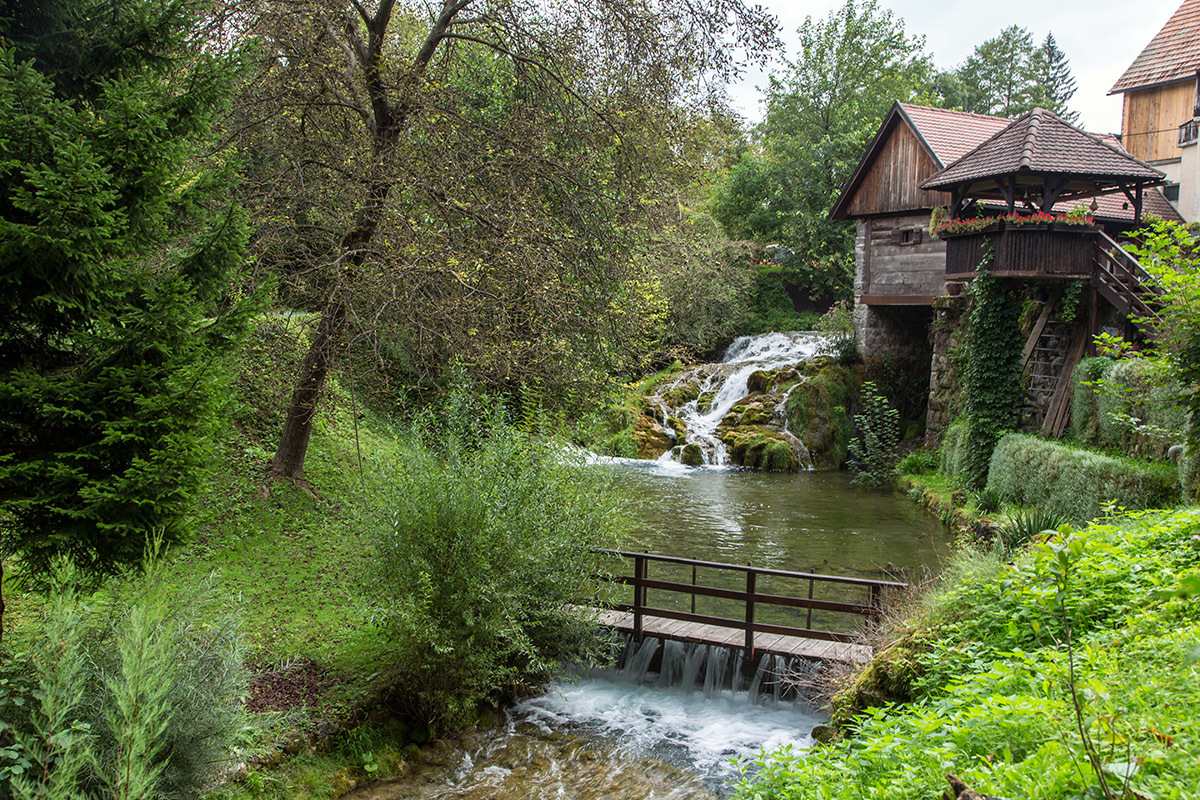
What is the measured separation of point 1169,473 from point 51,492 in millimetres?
11150

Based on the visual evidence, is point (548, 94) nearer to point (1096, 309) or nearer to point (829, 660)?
point (829, 660)

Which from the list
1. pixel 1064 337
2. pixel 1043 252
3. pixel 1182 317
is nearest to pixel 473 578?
pixel 1182 317

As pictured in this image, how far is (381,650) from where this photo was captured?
7.34 meters

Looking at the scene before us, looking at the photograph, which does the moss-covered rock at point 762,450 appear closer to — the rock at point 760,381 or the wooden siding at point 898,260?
the rock at point 760,381

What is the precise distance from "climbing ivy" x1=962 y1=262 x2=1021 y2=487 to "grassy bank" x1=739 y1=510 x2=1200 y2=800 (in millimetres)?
9095

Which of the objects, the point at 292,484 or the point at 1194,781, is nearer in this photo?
the point at 1194,781

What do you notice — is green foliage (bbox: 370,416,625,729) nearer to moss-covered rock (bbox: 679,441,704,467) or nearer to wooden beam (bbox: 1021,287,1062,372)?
wooden beam (bbox: 1021,287,1062,372)

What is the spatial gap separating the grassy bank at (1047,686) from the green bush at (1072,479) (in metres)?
4.13

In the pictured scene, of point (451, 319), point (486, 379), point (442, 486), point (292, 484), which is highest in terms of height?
point (451, 319)

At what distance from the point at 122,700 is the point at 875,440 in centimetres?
1757

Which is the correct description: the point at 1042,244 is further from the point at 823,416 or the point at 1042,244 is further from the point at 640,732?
the point at 640,732

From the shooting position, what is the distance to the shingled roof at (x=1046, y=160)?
13977 mm

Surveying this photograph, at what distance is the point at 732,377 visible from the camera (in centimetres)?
2244

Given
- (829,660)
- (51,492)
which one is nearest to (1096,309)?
(829,660)
